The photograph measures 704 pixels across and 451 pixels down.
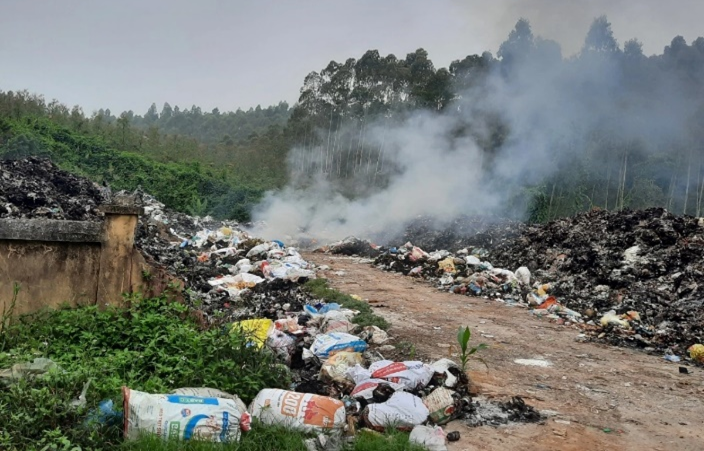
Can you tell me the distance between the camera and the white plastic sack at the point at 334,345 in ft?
14.3

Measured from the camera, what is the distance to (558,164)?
21.8 metres

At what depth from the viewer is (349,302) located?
6742 millimetres

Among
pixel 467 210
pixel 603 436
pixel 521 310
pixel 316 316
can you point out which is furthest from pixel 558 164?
pixel 603 436

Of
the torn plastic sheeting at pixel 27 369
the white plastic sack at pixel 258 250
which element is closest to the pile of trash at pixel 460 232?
the white plastic sack at pixel 258 250

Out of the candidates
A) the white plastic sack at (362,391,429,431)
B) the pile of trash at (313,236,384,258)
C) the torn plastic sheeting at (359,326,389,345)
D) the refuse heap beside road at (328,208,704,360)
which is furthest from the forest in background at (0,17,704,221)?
the white plastic sack at (362,391,429,431)

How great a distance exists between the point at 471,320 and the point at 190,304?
4.09 m

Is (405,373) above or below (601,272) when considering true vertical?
below

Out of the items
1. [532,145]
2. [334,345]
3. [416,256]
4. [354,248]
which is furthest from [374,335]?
[532,145]

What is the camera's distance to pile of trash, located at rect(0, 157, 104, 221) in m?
8.99

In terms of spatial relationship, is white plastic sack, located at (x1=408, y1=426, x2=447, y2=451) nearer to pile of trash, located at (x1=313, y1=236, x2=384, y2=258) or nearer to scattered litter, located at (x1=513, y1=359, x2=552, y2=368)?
scattered litter, located at (x1=513, y1=359, x2=552, y2=368)

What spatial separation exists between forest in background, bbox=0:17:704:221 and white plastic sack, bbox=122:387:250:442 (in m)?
17.2

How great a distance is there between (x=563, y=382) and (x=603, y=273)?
5127mm

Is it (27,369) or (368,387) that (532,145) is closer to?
(368,387)

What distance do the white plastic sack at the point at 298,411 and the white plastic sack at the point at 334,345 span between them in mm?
1308
